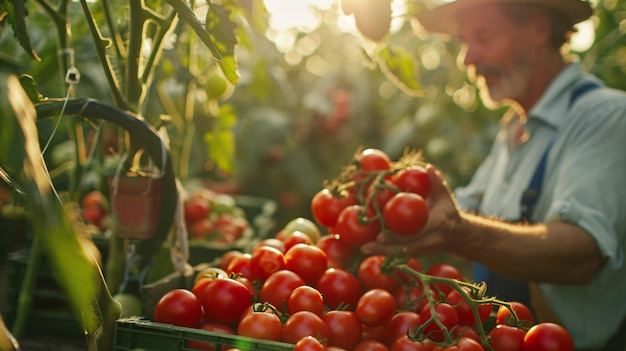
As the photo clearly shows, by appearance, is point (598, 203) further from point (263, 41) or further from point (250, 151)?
point (250, 151)

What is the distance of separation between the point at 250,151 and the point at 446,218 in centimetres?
260

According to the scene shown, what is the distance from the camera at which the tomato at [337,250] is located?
4.34ft

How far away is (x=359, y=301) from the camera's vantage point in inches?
42.9

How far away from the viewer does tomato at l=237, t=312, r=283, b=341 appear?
918mm

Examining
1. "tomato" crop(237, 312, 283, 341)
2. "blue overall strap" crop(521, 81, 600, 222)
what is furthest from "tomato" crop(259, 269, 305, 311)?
"blue overall strap" crop(521, 81, 600, 222)

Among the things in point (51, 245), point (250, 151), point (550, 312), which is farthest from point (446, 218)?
point (250, 151)

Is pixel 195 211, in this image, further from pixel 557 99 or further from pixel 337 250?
pixel 557 99

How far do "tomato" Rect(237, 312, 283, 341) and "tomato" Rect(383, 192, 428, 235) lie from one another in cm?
44

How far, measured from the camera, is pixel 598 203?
1641 millimetres

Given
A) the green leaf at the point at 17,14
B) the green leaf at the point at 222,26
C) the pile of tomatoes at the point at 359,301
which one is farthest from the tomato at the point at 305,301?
the green leaf at the point at 17,14

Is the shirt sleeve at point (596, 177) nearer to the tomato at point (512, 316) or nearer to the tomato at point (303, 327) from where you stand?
the tomato at point (512, 316)

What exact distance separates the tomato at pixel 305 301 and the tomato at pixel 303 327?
1.7 inches

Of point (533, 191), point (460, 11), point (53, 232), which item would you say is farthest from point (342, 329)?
point (460, 11)

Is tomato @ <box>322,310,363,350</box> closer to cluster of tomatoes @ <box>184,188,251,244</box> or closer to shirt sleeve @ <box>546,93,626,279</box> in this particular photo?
shirt sleeve @ <box>546,93,626,279</box>
